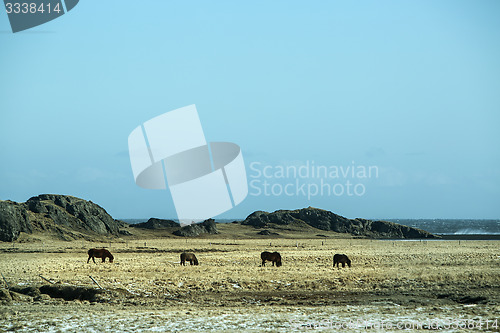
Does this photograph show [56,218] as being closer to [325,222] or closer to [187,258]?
[187,258]

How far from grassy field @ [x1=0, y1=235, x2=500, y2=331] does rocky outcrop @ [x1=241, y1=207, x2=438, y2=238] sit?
292 ft

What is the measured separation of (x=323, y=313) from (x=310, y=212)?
121949 mm

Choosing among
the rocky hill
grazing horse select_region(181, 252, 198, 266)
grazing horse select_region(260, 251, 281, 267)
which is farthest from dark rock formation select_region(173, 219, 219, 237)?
grazing horse select_region(260, 251, 281, 267)

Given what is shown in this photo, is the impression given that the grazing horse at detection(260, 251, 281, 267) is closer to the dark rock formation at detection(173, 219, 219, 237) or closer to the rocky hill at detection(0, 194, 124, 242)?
the rocky hill at detection(0, 194, 124, 242)

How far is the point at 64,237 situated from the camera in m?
81.3

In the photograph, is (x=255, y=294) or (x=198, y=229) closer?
(x=255, y=294)

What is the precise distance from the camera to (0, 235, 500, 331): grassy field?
68.4ft

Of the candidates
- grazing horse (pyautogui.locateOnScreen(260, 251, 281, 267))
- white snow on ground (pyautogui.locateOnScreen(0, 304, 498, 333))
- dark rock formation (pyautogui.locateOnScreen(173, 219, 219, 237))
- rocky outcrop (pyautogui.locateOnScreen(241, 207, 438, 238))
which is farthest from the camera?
rocky outcrop (pyautogui.locateOnScreen(241, 207, 438, 238))

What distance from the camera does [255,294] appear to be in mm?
29297

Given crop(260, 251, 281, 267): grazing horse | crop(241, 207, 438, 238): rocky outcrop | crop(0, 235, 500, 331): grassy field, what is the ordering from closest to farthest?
crop(0, 235, 500, 331): grassy field
crop(260, 251, 281, 267): grazing horse
crop(241, 207, 438, 238): rocky outcrop

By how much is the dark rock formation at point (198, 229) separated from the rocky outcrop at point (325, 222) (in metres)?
19.4

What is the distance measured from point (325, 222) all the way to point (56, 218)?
7008cm

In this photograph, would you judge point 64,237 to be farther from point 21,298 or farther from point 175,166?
point 21,298

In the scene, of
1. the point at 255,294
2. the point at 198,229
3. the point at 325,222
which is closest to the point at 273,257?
the point at 255,294
